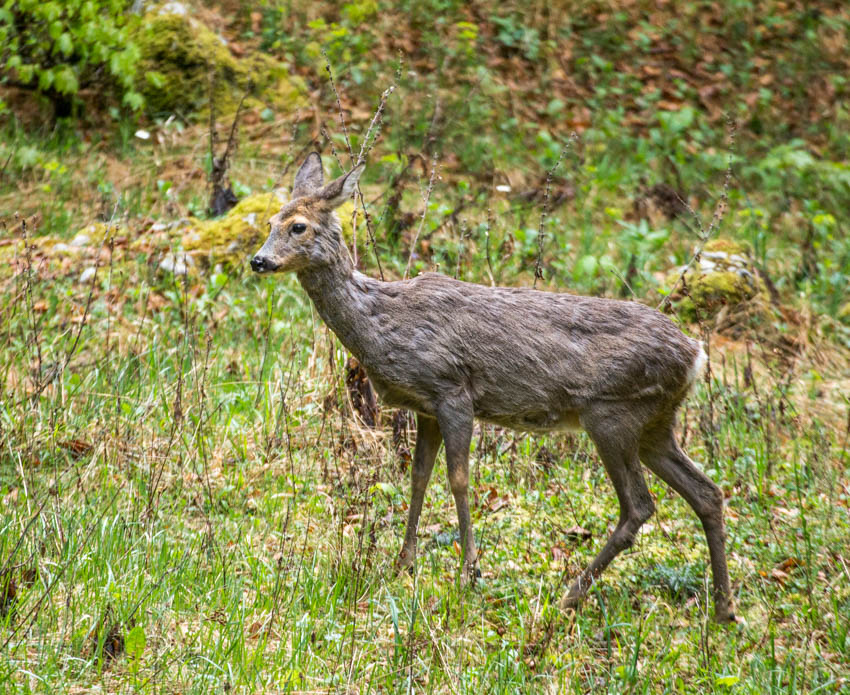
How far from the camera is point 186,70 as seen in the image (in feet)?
37.0

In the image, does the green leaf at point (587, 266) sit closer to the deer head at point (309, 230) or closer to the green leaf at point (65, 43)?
the deer head at point (309, 230)

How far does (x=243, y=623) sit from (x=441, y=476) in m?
2.17

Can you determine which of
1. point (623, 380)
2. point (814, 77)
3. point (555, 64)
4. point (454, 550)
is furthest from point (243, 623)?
point (814, 77)

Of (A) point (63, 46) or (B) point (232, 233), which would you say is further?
(A) point (63, 46)

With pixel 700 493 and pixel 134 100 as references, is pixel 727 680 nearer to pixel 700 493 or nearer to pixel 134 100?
pixel 700 493

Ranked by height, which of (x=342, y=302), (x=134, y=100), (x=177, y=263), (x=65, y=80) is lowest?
(x=177, y=263)

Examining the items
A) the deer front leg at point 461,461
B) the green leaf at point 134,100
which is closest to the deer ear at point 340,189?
the deer front leg at point 461,461

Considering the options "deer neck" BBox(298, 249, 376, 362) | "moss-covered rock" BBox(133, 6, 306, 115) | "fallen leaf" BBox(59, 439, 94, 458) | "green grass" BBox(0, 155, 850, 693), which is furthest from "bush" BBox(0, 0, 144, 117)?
"deer neck" BBox(298, 249, 376, 362)

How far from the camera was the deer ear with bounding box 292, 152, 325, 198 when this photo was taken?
5090 millimetres

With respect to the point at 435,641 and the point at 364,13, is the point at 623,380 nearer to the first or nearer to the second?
the point at 435,641

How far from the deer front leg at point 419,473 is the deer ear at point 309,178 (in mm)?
1316

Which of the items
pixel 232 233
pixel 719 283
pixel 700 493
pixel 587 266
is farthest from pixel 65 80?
pixel 700 493

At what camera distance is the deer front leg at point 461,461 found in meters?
5.02

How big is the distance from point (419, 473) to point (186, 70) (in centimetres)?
753
